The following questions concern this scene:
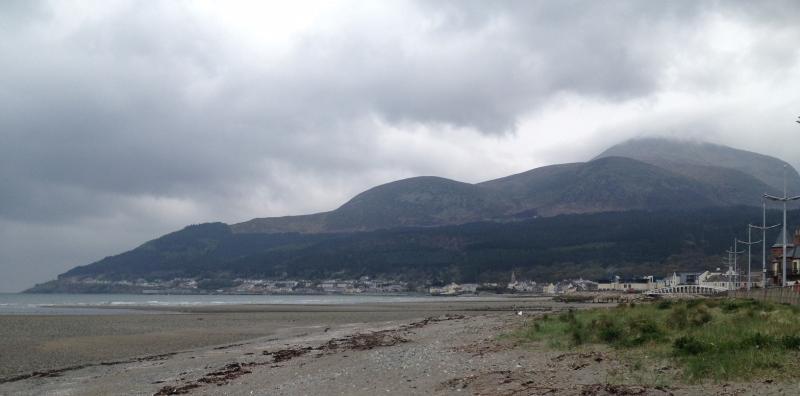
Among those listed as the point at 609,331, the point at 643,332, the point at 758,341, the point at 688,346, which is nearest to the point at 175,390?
the point at 609,331

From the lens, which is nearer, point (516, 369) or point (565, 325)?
point (516, 369)

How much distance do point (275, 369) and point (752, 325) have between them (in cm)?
1345

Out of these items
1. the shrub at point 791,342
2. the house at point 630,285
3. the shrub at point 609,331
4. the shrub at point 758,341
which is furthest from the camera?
the house at point 630,285

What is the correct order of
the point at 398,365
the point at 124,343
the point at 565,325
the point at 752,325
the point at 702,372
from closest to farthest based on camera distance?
the point at 702,372 → the point at 752,325 → the point at 398,365 → the point at 565,325 → the point at 124,343

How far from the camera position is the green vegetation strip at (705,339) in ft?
40.0

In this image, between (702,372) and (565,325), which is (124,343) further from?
(702,372)

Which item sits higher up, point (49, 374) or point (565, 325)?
point (565, 325)

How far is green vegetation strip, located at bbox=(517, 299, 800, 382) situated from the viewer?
12.2m

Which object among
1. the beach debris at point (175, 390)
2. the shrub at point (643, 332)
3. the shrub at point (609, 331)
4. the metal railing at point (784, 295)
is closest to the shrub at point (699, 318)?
the shrub at point (643, 332)

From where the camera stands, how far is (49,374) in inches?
961

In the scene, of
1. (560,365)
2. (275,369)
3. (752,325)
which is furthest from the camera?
(275,369)

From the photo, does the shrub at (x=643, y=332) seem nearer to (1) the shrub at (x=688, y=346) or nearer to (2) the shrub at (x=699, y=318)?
(2) the shrub at (x=699, y=318)

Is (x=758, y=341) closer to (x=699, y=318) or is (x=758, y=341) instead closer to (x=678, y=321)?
(x=678, y=321)

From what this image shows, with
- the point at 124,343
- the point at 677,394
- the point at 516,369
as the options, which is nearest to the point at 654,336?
the point at 516,369
